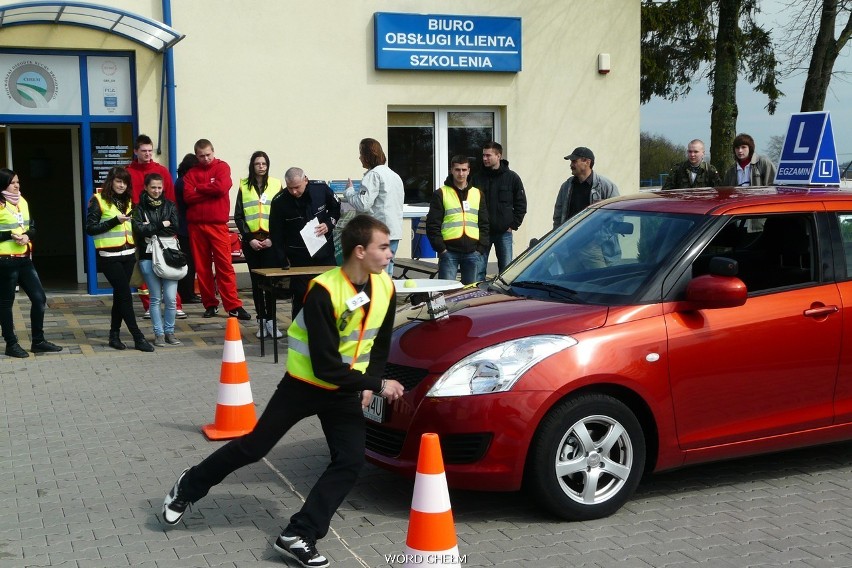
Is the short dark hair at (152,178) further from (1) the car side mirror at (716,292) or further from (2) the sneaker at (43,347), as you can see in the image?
(1) the car side mirror at (716,292)

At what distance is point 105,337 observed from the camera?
37.5 ft

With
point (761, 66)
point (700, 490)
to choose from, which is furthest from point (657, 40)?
point (700, 490)

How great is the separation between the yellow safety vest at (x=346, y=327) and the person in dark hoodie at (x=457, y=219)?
5.49 m

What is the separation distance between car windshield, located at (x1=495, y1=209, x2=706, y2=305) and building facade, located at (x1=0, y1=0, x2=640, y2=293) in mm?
8491

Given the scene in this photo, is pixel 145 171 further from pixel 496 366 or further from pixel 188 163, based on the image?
pixel 496 366

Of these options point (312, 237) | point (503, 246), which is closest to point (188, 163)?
point (312, 237)

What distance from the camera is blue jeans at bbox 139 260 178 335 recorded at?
35.5ft

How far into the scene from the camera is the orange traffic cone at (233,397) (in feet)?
23.6

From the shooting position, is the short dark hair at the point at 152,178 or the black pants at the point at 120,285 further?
the short dark hair at the point at 152,178

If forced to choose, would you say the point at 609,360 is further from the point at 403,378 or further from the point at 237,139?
the point at 237,139

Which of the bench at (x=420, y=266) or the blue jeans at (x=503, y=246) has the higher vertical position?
the blue jeans at (x=503, y=246)

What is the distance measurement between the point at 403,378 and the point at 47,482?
2.35m

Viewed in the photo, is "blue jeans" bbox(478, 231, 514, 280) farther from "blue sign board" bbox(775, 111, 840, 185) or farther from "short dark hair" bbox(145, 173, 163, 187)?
"short dark hair" bbox(145, 173, 163, 187)

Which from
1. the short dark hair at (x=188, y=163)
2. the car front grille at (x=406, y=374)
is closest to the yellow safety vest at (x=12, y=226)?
the short dark hair at (x=188, y=163)
